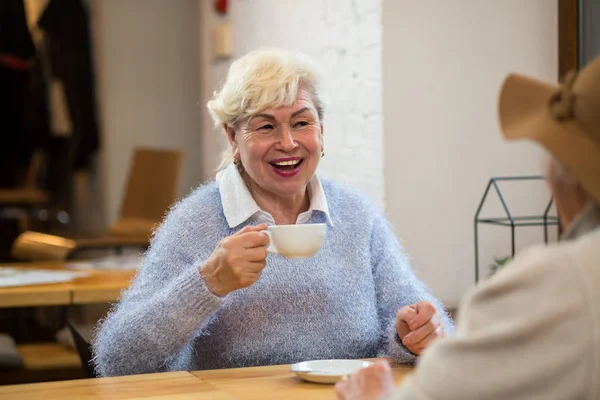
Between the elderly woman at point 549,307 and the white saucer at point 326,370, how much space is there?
0.57 m

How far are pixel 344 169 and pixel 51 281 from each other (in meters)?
1.11

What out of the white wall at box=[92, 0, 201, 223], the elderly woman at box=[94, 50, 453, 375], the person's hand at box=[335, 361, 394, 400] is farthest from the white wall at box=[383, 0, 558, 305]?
the white wall at box=[92, 0, 201, 223]

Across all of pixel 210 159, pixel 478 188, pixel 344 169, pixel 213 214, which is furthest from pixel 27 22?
pixel 213 214

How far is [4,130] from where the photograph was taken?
6500mm

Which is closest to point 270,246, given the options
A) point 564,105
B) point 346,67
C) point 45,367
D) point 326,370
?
point 326,370

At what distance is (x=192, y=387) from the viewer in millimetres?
1633

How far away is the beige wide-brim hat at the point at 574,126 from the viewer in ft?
3.29

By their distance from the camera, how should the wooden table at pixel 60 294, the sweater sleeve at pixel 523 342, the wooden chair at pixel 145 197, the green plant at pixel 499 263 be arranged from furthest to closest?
the wooden chair at pixel 145 197 → the green plant at pixel 499 263 → the wooden table at pixel 60 294 → the sweater sleeve at pixel 523 342

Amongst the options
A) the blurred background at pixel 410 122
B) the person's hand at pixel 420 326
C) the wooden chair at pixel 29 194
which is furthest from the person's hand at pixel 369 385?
the wooden chair at pixel 29 194

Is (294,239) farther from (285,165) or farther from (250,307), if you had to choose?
(285,165)

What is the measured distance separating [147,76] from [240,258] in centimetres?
437

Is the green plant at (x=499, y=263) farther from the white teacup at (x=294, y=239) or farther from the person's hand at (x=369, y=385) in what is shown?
the person's hand at (x=369, y=385)

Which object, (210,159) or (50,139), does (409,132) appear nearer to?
(210,159)

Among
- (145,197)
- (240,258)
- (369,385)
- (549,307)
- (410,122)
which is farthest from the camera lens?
(145,197)
